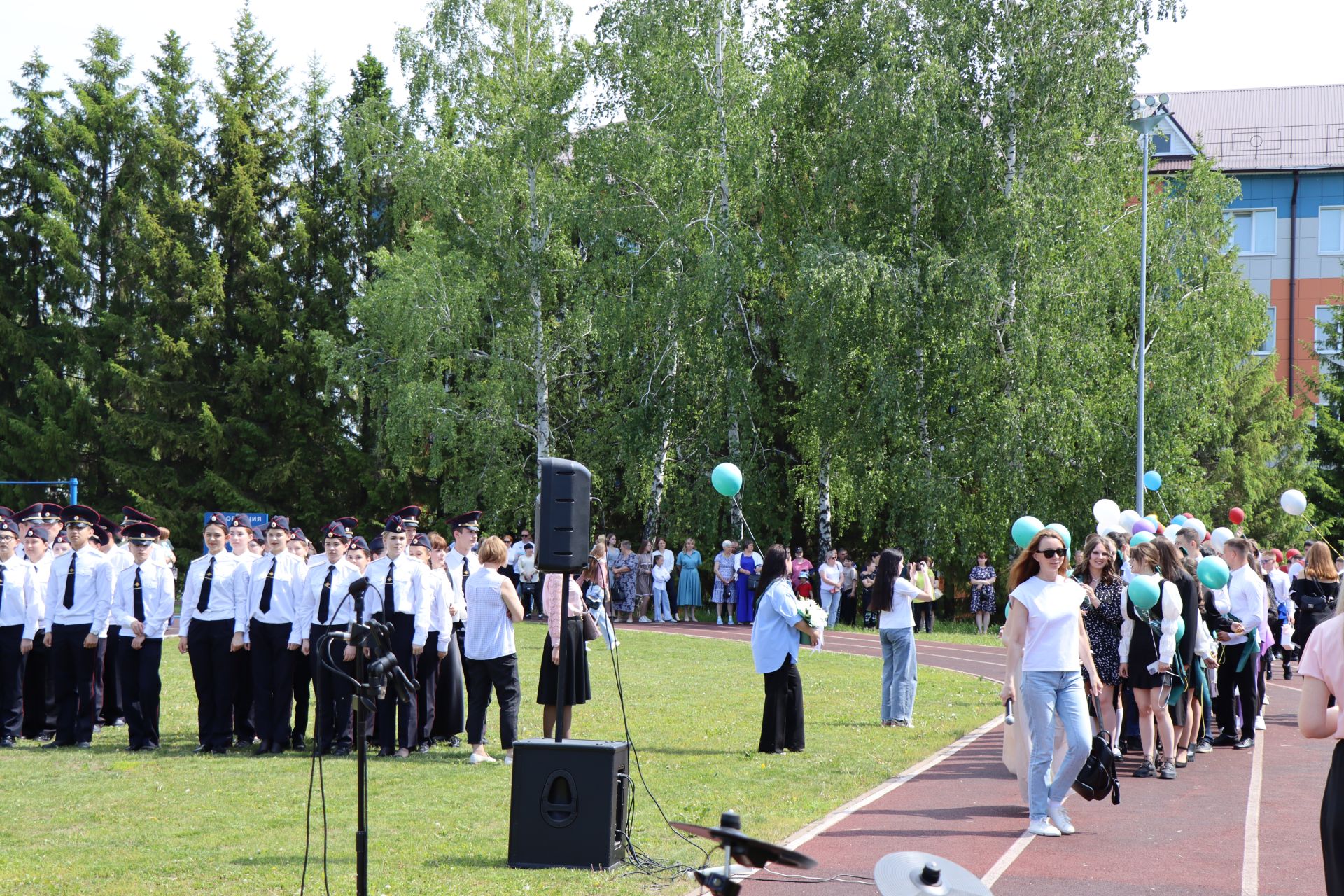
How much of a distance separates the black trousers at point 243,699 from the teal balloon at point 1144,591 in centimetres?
775

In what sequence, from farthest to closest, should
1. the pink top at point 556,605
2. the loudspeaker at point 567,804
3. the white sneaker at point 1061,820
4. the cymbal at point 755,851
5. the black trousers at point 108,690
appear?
the black trousers at point 108,690 → the pink top at point 556,605 → the white sneaker at point 1061,820 → the loudspeaker at point 567,804 → the cymbal at point 755,851

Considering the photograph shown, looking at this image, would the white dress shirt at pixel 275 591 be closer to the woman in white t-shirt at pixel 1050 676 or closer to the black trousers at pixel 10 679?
the black trousers at pixel 10 679

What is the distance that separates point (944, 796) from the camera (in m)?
10.2

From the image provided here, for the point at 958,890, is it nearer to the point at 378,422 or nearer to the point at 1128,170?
the point at 1128,170

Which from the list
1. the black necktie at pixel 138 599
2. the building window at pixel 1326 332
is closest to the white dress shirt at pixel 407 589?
the black necktie at pixel 138 599

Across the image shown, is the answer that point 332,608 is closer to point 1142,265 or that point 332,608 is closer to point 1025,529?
point 1025,529

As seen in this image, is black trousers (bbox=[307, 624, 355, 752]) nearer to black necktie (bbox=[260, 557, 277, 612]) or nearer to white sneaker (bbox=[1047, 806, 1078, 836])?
black necktie (bbox=[260, 557, 277, 612])

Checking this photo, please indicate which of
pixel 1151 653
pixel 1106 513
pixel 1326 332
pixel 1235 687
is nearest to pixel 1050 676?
pixel 1151 653

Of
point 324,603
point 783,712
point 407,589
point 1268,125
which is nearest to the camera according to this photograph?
point 407,589

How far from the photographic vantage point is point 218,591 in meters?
12.3

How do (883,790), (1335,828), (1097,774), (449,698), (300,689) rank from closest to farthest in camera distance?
1. (1335,828)
2. (1097,774)
3. (883,790)
4. (300,689)
5. (449,698)

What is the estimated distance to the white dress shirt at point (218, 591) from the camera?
1232 cm

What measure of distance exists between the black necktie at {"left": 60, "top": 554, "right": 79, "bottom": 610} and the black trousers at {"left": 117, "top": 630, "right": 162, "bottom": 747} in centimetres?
87

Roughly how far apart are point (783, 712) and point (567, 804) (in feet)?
15.5
